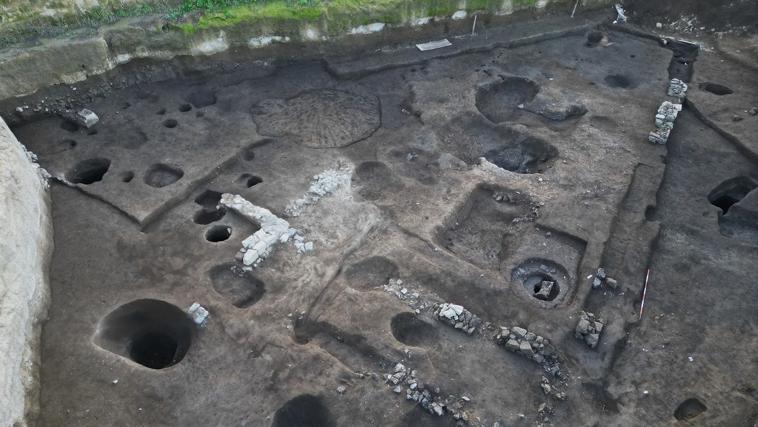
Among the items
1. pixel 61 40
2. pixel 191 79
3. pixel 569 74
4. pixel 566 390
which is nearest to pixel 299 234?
pixel 566 390

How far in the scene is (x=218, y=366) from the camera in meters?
5.43

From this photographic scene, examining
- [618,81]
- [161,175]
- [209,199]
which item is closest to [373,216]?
[209,199]

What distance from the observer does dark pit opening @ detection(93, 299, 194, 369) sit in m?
5.86

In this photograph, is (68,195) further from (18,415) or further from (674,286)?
(674,286)

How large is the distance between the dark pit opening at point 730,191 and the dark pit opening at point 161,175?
26.3ft

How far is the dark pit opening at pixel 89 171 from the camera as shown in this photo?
7750mm

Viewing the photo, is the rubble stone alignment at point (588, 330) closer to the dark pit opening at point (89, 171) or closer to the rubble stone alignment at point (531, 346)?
the rubble stone alignment at point (531, 346)

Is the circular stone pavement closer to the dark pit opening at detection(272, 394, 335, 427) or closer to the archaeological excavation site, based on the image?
the archaeological excavation site

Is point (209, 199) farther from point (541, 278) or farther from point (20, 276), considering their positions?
point (541, 278)

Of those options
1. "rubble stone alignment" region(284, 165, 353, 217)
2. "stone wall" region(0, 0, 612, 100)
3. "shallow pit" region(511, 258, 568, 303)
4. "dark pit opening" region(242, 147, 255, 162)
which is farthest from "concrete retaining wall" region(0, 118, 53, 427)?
"shallow pit" region(511, 258, 568, 303)

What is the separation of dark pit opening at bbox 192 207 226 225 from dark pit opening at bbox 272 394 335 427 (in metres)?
3.14

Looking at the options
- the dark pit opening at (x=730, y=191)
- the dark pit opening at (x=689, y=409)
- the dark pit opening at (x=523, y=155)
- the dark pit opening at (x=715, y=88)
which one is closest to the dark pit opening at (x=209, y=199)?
the dark pit opening at (x=523, y=155)

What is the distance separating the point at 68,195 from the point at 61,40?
3004mm

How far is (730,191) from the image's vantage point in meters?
7.73
